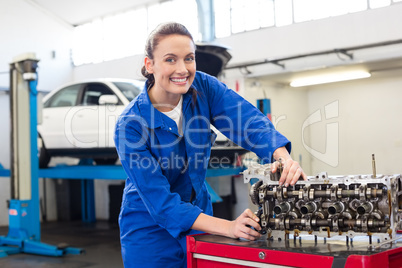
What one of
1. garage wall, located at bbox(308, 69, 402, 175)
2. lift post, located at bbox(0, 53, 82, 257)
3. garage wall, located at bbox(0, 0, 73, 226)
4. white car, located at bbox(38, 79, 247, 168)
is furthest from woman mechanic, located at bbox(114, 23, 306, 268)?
garage wall, located at bbox(308, 69, 402, 175)

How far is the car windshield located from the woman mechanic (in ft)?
15.1

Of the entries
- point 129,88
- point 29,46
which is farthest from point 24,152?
point 29,46

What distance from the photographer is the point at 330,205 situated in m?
1.39

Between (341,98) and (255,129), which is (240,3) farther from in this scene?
(255,129)

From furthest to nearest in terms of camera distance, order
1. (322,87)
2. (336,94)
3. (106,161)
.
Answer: (322,87)
(336,94)
(106,161)

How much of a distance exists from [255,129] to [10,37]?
1025 centimetres

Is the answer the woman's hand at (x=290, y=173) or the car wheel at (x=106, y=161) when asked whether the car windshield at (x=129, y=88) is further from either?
the woman's hand at (x=290, y=173)

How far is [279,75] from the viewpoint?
10.1 metres

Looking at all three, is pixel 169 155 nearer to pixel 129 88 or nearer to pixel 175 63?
pixel 175 63

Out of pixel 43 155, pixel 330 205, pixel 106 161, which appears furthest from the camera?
pixel 106 161

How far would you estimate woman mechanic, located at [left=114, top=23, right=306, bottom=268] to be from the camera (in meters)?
1.61

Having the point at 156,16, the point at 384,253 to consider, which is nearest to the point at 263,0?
the point at 156,16

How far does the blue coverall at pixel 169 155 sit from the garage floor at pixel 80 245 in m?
3.65

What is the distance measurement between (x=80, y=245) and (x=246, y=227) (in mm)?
5640
